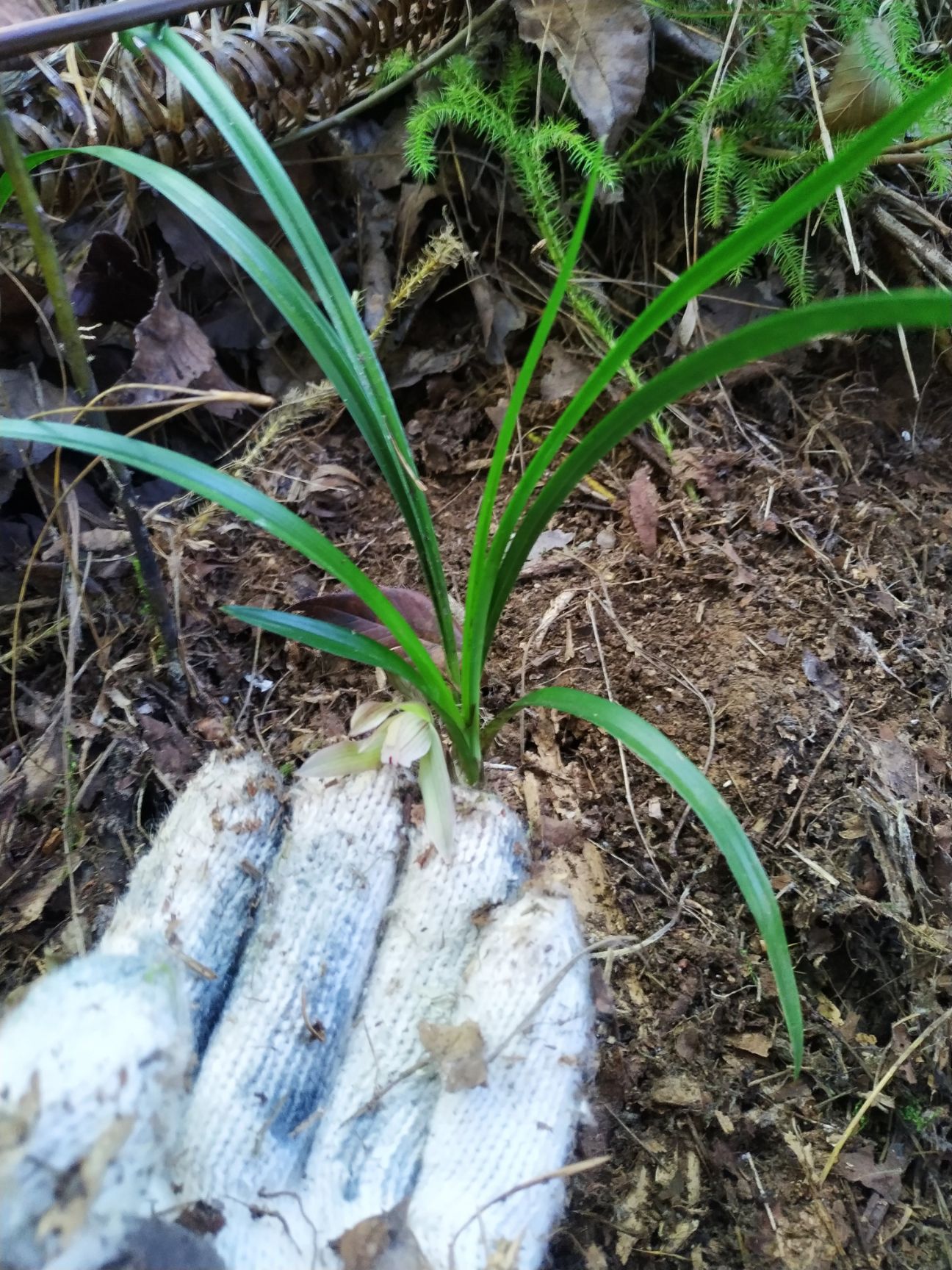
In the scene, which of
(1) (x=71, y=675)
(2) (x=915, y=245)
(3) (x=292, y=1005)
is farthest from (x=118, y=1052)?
(2) (x=915, y=245)

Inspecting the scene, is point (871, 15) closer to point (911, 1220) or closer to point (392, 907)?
point (392, 907)

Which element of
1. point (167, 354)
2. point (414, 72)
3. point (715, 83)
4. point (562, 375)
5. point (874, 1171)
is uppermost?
point (414, 72)

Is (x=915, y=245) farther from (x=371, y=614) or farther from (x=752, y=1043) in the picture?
(x=752, y=1043)

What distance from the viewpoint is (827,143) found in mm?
1022

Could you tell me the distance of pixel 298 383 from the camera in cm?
123

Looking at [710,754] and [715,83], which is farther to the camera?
[715,83]

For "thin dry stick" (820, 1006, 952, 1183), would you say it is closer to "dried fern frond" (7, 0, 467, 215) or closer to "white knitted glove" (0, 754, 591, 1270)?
"white knitted glove" (0, 754, 591, 1270)

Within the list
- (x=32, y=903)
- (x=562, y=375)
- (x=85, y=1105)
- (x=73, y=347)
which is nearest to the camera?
(x=85, y=1105)

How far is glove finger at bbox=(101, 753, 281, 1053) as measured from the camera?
0.79m

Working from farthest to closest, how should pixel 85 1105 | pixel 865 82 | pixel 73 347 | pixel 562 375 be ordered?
pixel 562 375 < pixel 865 82 < pixel 73 347 < pixel 85 1105

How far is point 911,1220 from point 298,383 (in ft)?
4.23

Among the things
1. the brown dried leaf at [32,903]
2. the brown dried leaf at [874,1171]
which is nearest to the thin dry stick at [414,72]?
the brown dried leaf at [32,903]

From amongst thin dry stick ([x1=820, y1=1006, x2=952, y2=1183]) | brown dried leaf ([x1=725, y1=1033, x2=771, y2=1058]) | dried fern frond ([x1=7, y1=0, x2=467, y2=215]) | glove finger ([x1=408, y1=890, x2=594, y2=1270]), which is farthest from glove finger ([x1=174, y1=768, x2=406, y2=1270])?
dried fern frond ([x1=7, y1=0, x2=467, y2=215])

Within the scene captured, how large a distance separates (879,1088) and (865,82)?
120 centimetres
